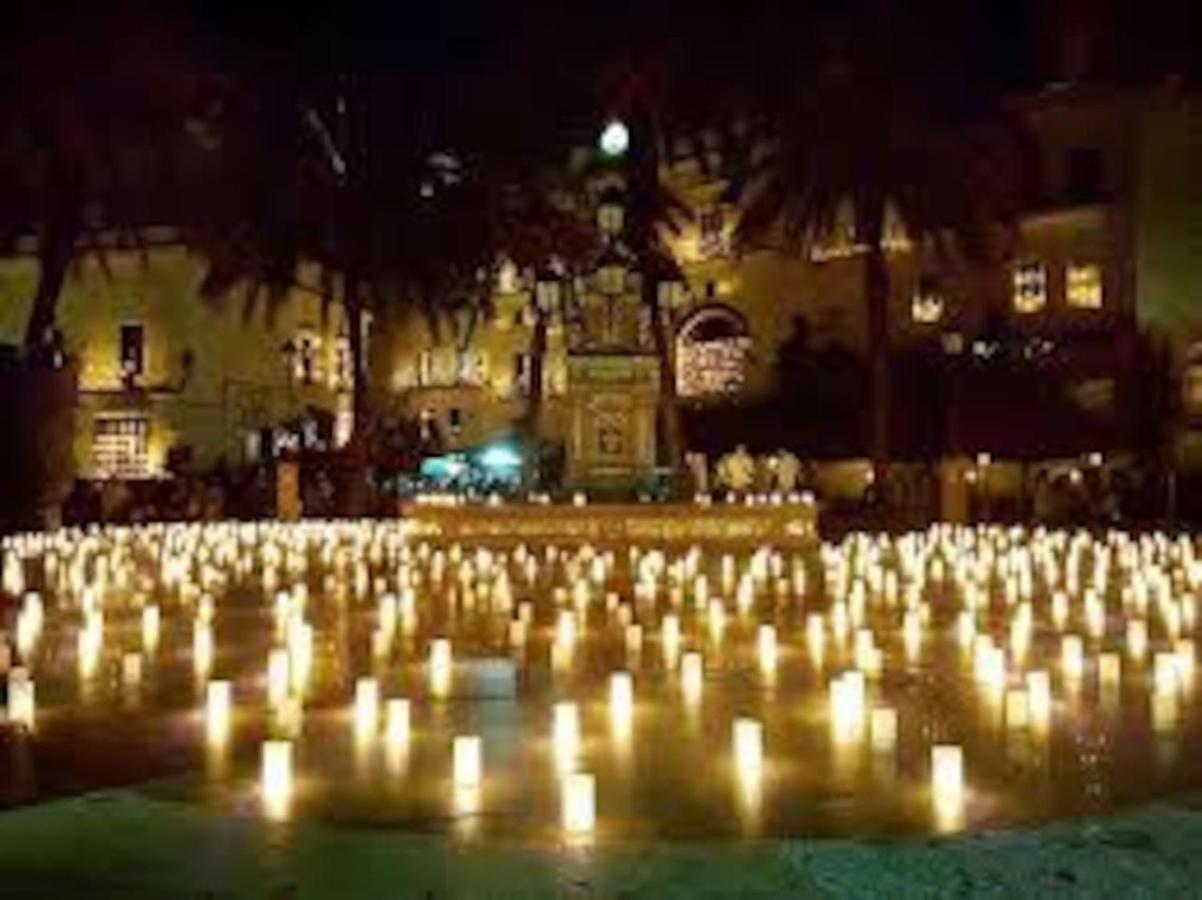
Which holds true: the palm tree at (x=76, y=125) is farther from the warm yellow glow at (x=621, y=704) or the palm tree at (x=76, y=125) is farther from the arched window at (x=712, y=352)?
the arched window at (x=712, y=352)

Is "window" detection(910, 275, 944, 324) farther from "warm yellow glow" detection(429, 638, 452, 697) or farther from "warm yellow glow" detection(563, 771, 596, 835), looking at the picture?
"warm yellow glow" detection(563, 771, 596, 835)

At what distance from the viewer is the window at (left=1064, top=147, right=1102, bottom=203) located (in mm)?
46000

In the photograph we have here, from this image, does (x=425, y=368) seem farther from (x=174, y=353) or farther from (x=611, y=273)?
(x=611, y=273)

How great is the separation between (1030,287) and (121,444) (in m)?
29.6

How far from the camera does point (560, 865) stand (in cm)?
738

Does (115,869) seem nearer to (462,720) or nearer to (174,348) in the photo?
(462,720)

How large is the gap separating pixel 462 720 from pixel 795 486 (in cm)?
2488

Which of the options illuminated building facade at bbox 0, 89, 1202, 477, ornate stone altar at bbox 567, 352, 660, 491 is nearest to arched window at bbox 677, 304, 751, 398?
illuminated building facade at bbox 0, 89, 1202, 477

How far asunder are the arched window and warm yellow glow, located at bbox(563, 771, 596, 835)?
4703cm

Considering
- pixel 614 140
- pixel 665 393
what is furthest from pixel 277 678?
pixel 614 140

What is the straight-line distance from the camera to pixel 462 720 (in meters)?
11.1

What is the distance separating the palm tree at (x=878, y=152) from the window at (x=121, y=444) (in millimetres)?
27741

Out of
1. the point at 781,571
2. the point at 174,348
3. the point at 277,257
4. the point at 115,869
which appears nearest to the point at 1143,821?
the point at 115,869

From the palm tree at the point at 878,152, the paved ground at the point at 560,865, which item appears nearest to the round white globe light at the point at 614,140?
the palm tree at the point at 878,152
